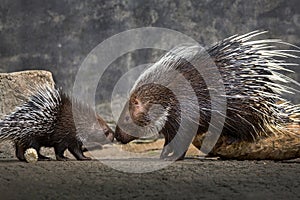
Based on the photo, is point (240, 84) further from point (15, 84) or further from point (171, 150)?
point (15, 84)

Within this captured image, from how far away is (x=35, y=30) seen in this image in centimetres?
612

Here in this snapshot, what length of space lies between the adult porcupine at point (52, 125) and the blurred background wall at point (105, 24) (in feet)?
5.40

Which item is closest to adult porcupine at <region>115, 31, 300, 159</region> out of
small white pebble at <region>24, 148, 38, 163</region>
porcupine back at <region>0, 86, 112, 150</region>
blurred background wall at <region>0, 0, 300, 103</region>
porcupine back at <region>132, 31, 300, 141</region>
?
porcupine back at <region>132, 31, 300, 141</region>

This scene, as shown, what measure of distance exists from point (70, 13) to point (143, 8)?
2.83ft

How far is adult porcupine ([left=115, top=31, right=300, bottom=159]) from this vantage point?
420cm

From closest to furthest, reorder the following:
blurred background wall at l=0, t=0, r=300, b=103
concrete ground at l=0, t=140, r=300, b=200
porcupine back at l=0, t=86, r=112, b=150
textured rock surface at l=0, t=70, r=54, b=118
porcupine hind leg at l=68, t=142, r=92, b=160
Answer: concrete ground at l=0, t=140, r=300, b=200 → porcupine back at l=0, t=86, r=112, b=150 → porcupine hind leg at l=68, t=142, r=92, b=160 → textured rock surface at l=0, t=70, r=54, b=118 → blurred background wall at l=0, t=0, r=300, b=103

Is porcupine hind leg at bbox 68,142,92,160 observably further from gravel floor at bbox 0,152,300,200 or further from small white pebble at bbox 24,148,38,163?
gravel floor at bbox 0,152,300,200

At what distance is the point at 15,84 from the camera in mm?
5156

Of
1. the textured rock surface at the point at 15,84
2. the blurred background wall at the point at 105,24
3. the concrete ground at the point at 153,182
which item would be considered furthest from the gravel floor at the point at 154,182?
the blurred background wall at the point at 105,24

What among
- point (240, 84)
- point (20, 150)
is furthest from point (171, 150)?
point (20, 150)

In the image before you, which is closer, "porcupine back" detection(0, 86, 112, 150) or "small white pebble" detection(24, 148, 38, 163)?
"small white pebble" detection(24, 148, 38, 163)

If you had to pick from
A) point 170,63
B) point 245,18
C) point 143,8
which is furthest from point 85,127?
point 245,18

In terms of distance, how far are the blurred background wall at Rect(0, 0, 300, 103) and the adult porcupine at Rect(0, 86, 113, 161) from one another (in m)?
1.65

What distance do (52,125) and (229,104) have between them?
4.82 ft
